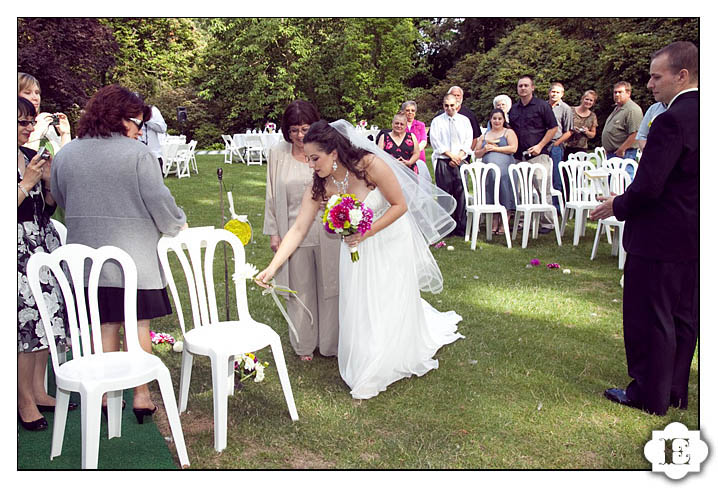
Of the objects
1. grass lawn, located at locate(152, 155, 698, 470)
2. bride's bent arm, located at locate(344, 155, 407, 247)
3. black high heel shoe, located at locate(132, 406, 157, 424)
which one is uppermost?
bride's bent arm, located at locate(344, 155, 407, 247)

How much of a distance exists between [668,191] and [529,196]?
5.33 meters

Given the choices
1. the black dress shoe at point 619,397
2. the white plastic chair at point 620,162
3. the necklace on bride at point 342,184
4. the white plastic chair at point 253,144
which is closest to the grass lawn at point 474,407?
the black dress shoe at point 619,397

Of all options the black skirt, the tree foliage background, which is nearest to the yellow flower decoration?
the black skirt

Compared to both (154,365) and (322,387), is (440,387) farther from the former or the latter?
(154,365)

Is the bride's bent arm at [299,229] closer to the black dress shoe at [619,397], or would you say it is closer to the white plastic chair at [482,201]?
the black dress shoe at [619,397]

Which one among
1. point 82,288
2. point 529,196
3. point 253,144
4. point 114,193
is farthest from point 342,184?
point 253,144

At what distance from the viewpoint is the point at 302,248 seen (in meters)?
4.52

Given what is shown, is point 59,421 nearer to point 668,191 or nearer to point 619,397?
point 619,397

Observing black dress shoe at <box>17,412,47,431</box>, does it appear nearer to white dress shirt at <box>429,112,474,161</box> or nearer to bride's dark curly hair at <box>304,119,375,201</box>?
bride's dark curly hair at <box>304,119,375,201</box>

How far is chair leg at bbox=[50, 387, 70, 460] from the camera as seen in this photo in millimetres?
3061

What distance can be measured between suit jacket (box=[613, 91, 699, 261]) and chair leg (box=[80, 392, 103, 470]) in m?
2.83

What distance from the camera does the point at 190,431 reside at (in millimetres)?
3531

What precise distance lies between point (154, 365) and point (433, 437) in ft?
5.01
